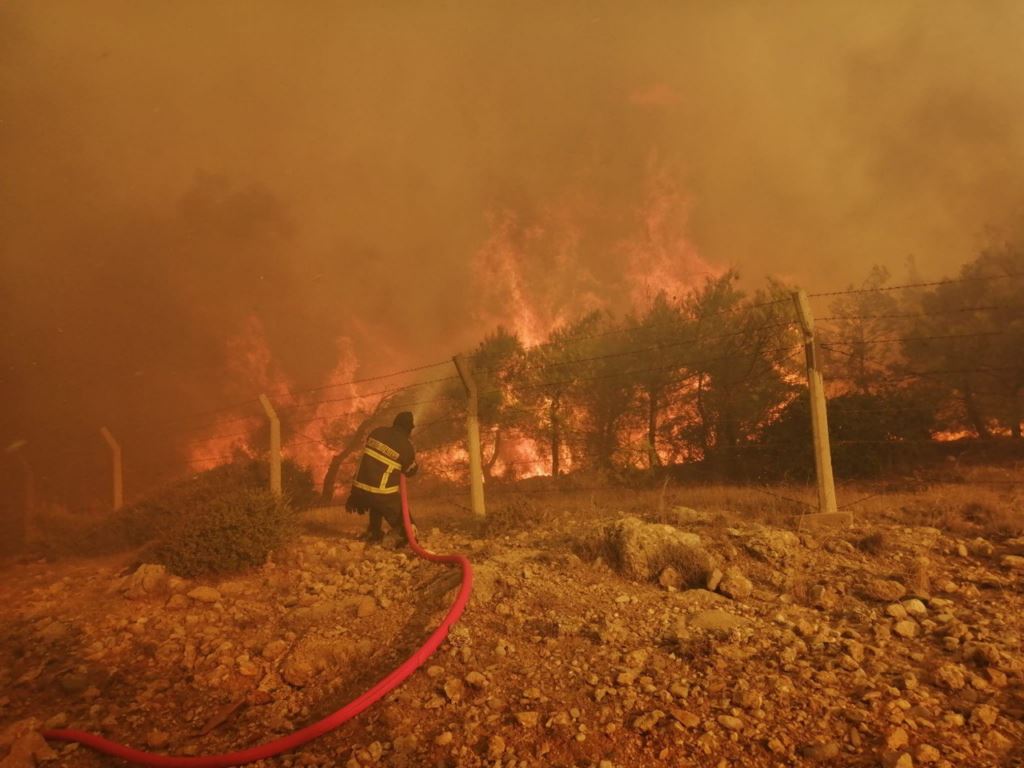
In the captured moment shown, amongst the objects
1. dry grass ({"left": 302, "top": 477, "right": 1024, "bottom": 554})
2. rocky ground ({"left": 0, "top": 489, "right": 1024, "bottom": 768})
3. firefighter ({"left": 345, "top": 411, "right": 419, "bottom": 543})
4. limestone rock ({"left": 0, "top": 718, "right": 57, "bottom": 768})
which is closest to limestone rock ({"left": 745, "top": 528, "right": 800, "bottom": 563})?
rocky ground ({"left": 0, "top": 489, "right": 1024, "bottom": 768})

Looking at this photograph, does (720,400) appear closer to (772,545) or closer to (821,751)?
(772,545)

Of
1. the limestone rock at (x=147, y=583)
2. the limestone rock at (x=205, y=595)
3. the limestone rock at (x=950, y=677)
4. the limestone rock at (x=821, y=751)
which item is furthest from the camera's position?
the limestone rock at (x=147, y=583)

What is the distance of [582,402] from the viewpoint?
2134 cm

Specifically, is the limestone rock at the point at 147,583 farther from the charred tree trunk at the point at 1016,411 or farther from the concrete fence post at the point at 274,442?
the charred tree trunk at the point at 1016,411

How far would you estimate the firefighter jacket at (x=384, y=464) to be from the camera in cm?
803

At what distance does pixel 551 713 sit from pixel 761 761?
1147mm

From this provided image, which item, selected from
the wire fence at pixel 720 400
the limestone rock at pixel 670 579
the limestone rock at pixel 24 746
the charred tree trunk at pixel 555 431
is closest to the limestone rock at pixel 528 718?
the limestone rock at pixel 670 579

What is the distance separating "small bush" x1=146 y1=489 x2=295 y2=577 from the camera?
6.65m

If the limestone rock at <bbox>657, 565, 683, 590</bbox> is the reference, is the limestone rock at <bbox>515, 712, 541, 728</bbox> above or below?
below

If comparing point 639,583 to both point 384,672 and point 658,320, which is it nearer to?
point 384,672

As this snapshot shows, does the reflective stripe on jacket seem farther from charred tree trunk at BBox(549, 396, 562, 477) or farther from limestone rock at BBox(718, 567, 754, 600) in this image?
charred tree trunk at BBox(549, 396, 562, 477)

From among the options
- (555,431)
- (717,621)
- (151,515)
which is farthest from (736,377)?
(151,515)

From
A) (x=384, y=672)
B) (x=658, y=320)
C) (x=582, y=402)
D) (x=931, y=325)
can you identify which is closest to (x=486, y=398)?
(x=582, y=402)

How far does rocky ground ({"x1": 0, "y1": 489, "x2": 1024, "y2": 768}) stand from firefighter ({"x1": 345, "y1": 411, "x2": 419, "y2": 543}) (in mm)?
1259
